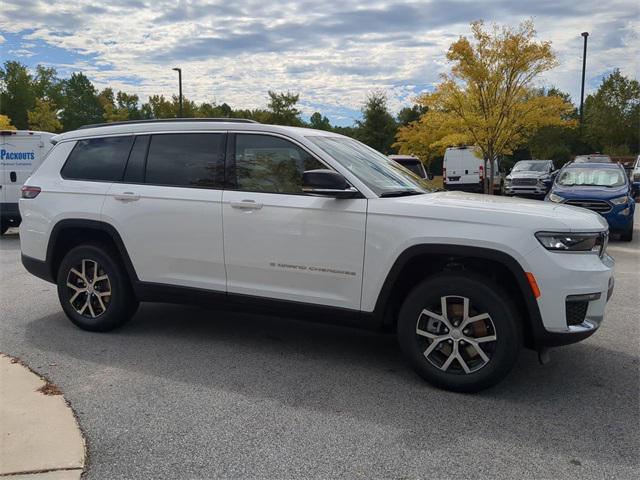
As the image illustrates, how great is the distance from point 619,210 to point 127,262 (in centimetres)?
998

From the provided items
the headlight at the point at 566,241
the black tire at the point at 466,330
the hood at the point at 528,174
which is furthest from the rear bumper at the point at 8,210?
the hood at the point at 528,174

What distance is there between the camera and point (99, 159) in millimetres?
5359

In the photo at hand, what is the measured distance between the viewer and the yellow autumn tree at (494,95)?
17734mm

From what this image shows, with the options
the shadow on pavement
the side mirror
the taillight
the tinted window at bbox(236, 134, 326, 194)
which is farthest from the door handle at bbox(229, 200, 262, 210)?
the taillight

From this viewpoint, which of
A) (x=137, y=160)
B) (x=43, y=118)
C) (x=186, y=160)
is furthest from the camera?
(x=43, y=118)

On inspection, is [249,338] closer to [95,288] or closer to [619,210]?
[95,288]

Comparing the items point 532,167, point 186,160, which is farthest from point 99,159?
point 532,167

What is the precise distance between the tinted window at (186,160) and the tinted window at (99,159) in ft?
1.07

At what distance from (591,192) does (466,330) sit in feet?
30.3

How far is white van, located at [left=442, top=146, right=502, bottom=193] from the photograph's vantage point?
80.1 feet

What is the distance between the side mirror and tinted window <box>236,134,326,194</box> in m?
0.29

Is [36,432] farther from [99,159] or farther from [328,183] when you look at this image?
[99,159]

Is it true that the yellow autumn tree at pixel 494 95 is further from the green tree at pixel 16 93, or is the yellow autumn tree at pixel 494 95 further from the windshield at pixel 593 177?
the green tree at pixel 16 93

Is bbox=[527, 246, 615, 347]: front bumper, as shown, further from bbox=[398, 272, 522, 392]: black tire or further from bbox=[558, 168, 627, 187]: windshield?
bbox=[558, 168, 627, 187]: windshield
